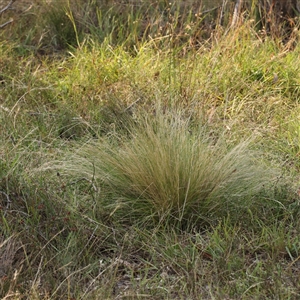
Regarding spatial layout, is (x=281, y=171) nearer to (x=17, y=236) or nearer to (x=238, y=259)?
Result: (x=238, y=259)

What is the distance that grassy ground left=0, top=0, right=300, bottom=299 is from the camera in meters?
2.83

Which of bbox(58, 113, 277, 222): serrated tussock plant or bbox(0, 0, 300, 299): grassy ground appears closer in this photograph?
bbox(0, 0, 300, 299): grassy ground

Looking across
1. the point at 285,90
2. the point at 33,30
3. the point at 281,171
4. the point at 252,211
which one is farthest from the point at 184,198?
the point at 33,30

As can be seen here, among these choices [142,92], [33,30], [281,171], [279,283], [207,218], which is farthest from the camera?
[33,30]

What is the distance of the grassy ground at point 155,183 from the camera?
2.83 meters

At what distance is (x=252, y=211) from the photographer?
3377mm

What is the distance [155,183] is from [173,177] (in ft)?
0.33

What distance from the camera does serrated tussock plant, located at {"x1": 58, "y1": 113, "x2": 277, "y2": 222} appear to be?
3.32 m

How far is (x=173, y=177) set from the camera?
131 inches

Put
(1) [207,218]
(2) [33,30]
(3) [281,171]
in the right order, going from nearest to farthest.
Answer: (1) [207,218]
(3) [281,171]
(2) [33,30]

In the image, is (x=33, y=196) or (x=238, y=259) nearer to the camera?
(x=238, y=259)

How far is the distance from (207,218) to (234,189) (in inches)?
10.1

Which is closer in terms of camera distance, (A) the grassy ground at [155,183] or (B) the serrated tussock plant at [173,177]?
(A) the grassy ground at [155,183]

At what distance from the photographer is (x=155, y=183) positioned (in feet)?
10.9
